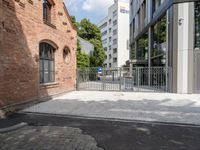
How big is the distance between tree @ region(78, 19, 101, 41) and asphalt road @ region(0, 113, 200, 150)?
113 ft

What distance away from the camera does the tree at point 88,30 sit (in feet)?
134

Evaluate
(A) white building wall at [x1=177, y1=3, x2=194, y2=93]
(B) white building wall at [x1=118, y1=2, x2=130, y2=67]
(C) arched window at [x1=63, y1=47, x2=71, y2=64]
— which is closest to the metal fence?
(A) white building wall at [x1=177, y1=3, x2=194, y2=93]

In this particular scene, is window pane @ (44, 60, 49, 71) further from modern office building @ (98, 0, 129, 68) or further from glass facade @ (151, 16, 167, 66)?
modern office building @ (98, 0, 129, 68)

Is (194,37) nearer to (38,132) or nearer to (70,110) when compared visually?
(70,110)

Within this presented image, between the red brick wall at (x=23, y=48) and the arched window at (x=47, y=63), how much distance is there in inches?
13.3

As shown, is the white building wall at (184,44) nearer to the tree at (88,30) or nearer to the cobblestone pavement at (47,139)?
the cobblestone pavement at (47,139)

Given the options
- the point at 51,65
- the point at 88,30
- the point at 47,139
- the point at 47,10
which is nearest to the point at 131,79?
the point at 51,65

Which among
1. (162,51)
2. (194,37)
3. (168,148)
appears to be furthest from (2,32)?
(162,51)

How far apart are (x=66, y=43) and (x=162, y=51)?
7.75m

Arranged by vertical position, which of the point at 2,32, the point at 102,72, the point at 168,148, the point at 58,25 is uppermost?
the point at 58,25

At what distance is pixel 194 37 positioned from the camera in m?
14.5

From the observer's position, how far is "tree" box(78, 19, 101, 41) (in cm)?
4097

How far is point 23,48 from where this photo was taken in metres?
9.50

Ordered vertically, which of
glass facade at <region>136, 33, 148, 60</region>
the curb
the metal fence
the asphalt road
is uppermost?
glass facade at <region>136, 33, 148, 60</region>
